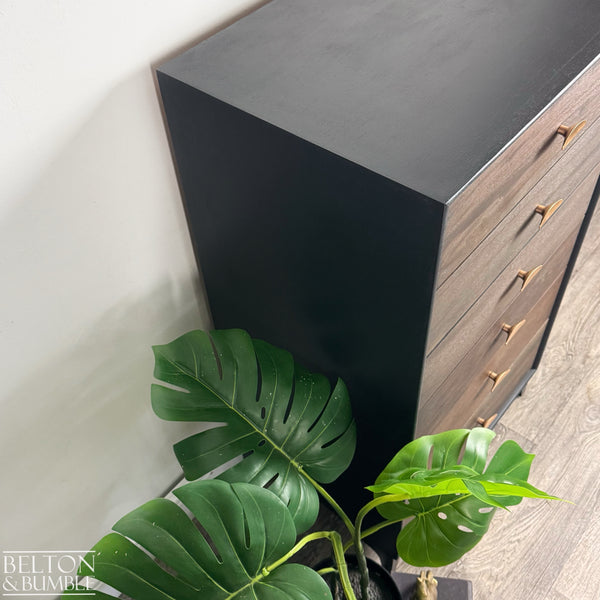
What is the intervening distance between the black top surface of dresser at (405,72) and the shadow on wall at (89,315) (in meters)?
0.16

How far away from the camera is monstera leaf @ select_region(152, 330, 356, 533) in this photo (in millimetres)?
990

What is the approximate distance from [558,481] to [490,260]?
0.86m

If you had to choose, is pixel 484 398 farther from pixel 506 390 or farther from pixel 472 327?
pixel 472 327

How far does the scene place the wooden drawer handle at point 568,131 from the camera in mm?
884

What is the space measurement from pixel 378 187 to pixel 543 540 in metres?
1.08

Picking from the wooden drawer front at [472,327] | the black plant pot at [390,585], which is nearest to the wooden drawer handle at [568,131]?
the wooden drawer front at [472,327]

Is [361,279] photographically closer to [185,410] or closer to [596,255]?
[185,410]

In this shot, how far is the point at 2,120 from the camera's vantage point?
0.76 meters

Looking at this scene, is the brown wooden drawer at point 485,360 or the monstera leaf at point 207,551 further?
the brown wooden drawer at point 485,360

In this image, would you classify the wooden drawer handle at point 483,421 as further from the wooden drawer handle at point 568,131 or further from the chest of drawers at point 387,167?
the wooden drawer handle at point 568,131

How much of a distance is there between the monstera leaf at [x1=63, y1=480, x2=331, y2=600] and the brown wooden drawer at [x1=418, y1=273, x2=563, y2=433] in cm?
31

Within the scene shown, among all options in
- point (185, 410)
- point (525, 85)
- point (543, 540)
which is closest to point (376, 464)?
point (185, 410)

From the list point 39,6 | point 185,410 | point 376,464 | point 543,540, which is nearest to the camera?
point 39,6

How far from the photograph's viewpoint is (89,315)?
1.02 metres
